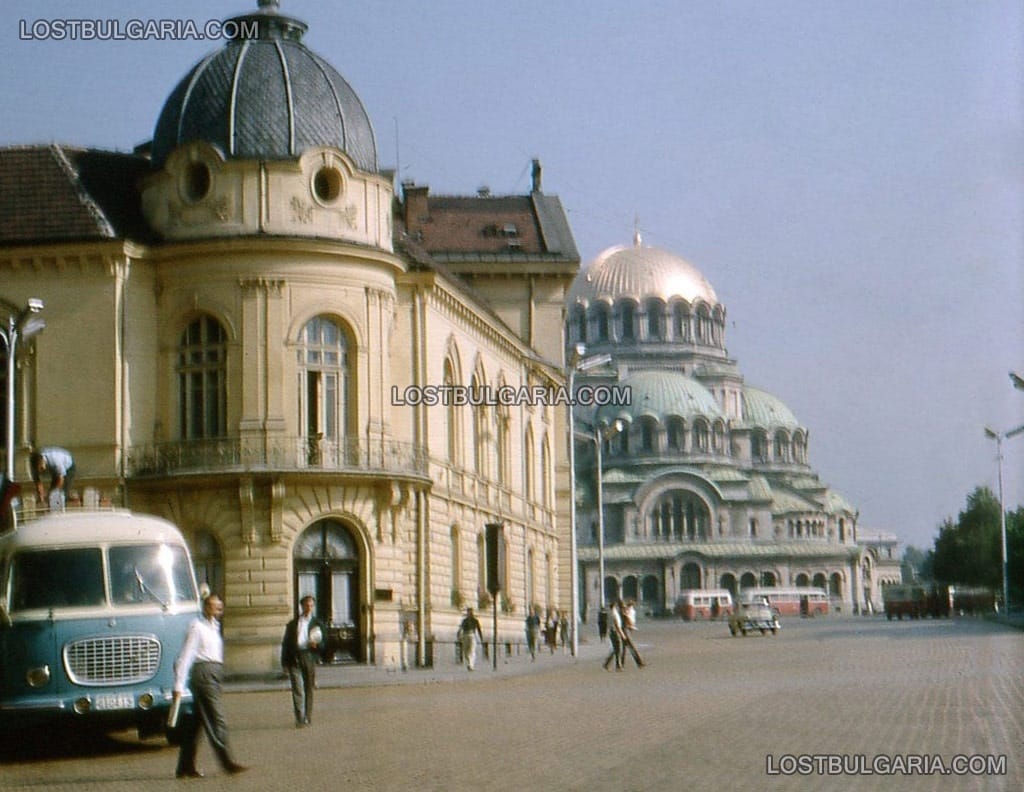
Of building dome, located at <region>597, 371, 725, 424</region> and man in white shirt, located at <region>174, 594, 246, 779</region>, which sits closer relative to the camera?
man in white shirt, located at <region>174, 594, 246, 779</region>

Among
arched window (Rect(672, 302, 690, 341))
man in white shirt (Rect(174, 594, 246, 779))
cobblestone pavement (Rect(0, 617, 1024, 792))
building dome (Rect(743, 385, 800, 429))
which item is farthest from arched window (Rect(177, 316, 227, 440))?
building dome (Rect(743, 385, 800, 429))

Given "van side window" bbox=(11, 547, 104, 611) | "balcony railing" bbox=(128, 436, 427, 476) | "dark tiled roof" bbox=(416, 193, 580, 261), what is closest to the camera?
"van side window" bbox=(11, 547, 104, 611)

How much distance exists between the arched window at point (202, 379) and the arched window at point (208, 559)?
2331mm

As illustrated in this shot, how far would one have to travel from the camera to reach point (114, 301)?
41188 millimetres

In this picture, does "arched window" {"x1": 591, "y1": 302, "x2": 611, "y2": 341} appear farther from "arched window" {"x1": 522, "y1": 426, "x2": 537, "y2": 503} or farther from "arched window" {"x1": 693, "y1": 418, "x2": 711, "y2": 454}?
"arched window" {"x1": 522, "y1": 426, "x2": 537, "y2": 503}

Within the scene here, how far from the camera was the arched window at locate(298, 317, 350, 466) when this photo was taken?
135ft

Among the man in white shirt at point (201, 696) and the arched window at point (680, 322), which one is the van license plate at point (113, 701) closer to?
the man in white shirt at point (201, 696)

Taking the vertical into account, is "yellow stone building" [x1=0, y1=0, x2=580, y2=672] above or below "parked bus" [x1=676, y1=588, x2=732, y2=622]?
above

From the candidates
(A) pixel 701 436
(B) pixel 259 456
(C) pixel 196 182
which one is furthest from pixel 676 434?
(B) pixel 259 456

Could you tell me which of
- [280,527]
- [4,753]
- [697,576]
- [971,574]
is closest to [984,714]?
[4,753]

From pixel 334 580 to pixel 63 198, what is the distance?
10904 mm

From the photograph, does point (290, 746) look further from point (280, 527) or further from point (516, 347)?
point (516, 347)

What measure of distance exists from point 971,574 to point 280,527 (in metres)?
80.5

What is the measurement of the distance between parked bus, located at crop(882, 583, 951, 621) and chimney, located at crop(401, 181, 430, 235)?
162ft
